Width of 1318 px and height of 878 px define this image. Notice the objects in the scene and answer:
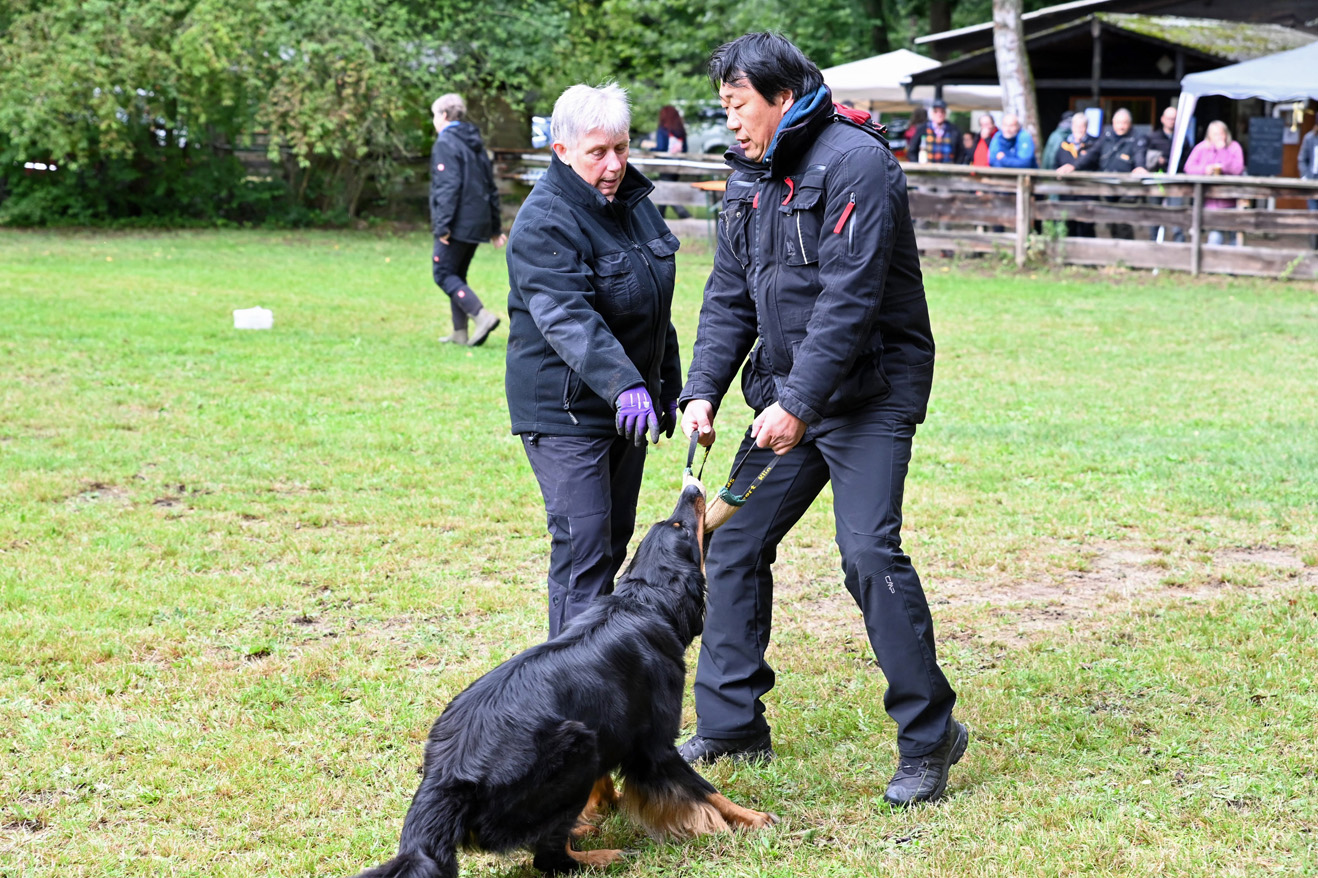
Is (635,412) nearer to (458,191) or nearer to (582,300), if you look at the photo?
(582,300)

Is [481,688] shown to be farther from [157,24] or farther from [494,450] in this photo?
[157,24]

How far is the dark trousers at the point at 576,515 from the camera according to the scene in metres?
3.80

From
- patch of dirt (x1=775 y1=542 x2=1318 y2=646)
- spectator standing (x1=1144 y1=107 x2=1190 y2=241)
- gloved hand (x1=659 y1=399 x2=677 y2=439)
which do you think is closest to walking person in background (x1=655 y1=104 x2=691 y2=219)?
spectator standing (x1=1144 y1=107 x2=1190 y2=241)

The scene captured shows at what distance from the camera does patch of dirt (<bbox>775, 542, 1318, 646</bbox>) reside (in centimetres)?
505

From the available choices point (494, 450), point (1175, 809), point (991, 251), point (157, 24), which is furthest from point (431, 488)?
point (157, 24)

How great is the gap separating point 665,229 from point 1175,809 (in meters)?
2.24

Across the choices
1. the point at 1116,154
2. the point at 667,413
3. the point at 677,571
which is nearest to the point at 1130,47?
the point at 1116,154

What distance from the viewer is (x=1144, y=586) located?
5.43m

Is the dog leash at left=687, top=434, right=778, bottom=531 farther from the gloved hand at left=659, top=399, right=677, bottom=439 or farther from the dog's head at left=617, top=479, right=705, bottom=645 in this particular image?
the gloved hand at left=659, top=399, right=677, bottom=439

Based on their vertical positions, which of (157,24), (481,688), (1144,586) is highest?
(157,24)

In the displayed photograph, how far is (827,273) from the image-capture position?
11.1 feet

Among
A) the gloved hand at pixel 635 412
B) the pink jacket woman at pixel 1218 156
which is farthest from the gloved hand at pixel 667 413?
the pink jacket woman at pixel 1218 156

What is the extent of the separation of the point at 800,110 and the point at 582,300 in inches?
32.0

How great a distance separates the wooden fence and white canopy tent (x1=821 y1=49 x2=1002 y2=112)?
5.33m
